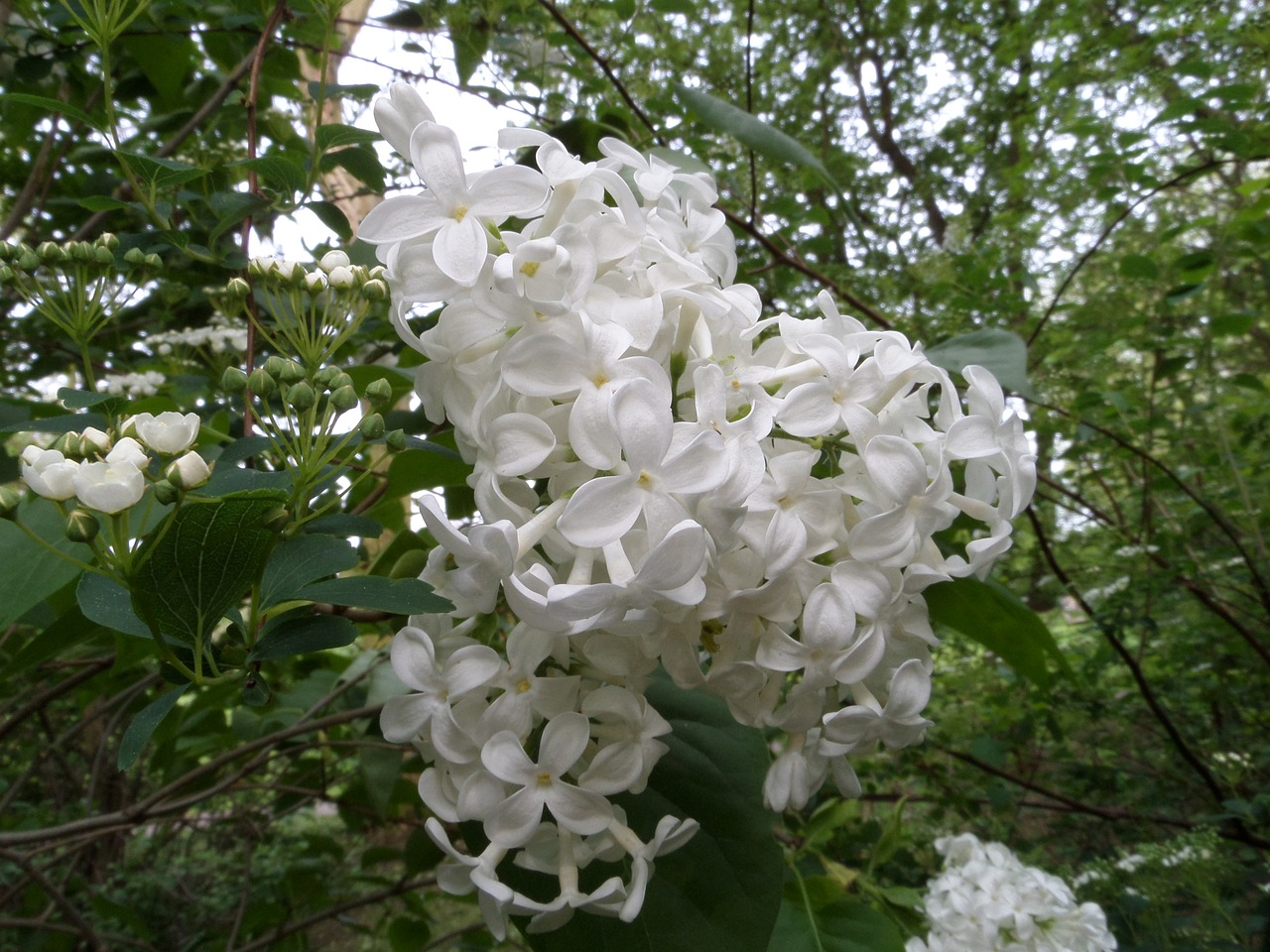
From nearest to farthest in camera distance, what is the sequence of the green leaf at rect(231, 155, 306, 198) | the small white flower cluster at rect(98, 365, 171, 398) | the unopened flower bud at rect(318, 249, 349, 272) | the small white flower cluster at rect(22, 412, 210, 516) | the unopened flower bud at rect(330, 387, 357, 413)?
the small white flower cluster at rect(22, 412, 210, 516) → the unopened flower bud at rect(330, 387, 357, 413) → the unopened flower bud at rect(318, 249, 349, 272) → the green leaf at rect(231, 155, 306, 198) → the small white flower cluster at rect(98, 365, 171, 398)

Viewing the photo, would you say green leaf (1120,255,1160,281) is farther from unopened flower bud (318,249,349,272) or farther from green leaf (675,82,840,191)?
unopened flower bud (318,249,349,272)

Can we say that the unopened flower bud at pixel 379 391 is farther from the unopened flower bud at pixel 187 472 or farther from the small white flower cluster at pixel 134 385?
the small white flower cluster at pixel 134 385

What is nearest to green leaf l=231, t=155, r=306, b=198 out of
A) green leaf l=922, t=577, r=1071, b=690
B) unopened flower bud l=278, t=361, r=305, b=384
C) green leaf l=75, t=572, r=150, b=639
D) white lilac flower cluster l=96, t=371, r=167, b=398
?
unopened flower bud l=278, t=361, r=305, b=384

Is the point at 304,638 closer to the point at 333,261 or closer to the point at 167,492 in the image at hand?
the point at 167,492

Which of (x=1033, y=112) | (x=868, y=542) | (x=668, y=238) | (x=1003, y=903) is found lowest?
(x=1003, y=903)

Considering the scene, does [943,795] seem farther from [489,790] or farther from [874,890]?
[489,790]

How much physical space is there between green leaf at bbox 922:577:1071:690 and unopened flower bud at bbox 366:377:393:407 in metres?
0.55

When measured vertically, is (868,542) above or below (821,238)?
below

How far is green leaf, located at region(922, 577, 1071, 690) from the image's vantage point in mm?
819

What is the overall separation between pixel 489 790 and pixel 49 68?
122 centimetres

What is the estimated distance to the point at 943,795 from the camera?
169cm

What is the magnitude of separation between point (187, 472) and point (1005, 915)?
1.05m

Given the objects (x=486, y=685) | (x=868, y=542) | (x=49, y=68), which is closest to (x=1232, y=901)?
(x=868, y=542)

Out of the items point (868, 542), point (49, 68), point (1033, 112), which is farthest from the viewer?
point (1033, 112)
